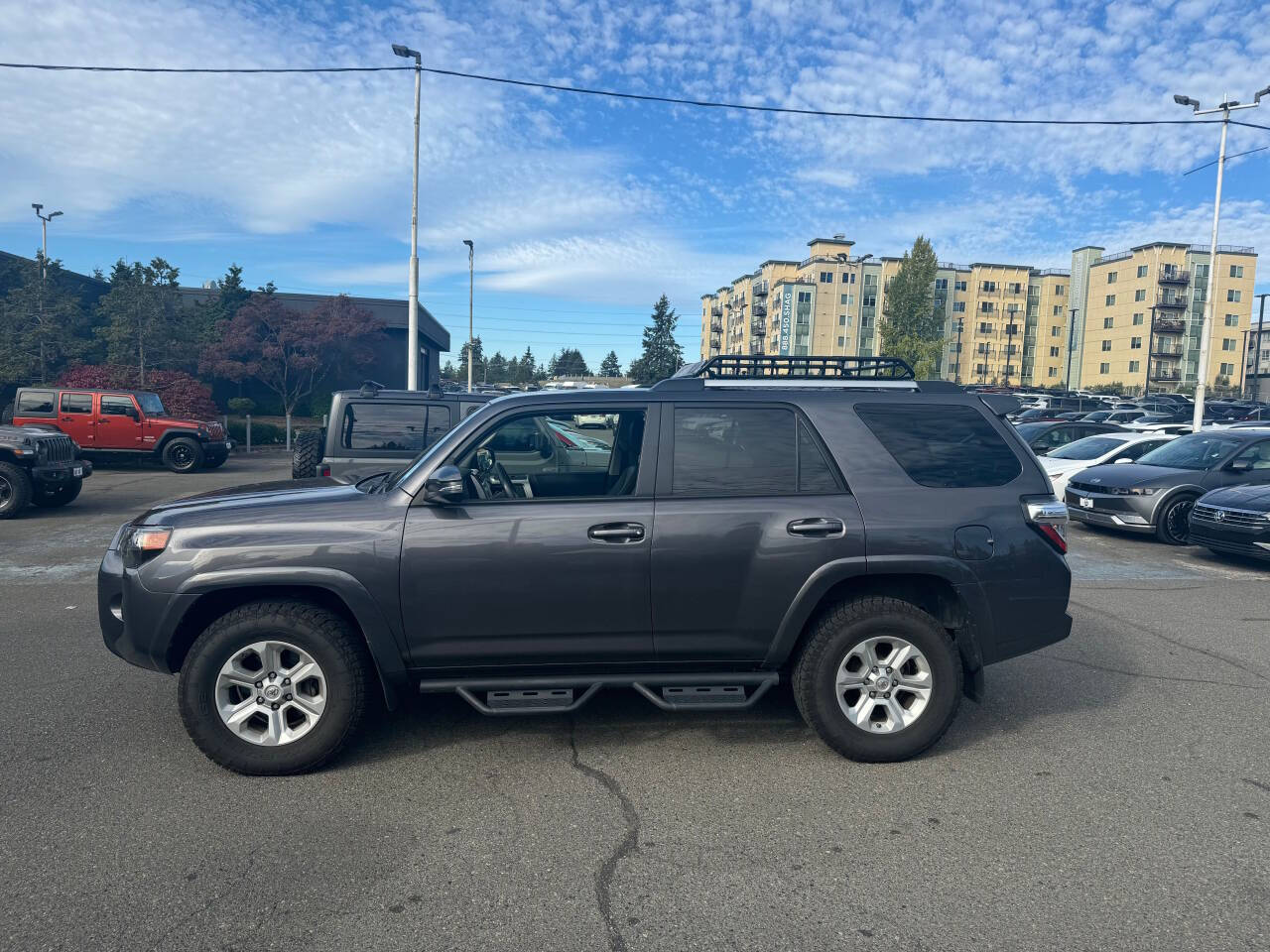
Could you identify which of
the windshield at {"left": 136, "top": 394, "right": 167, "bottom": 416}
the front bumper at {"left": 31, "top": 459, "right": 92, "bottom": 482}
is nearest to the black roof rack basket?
the front bumper at {"left": 31, "top": 459, "right": 92, "bottom": 482}

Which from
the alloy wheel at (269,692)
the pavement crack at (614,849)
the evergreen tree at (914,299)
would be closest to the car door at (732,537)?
the pavement crack at (614,849)

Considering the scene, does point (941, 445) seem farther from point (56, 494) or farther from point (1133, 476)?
point (56, 494)

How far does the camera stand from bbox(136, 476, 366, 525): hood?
4047 mm

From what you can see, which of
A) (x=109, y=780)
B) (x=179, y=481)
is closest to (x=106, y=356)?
(x=179, y=481)

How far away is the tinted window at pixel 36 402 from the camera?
60.2ft

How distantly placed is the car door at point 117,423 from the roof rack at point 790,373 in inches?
695

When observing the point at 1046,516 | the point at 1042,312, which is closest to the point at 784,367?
the point at 1046,516

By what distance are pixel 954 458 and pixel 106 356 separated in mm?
30981

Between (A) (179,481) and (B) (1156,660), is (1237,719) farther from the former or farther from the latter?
(A) (179,481)

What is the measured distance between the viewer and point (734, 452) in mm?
4270

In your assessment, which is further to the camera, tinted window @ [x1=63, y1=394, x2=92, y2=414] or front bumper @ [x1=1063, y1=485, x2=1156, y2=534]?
tinted window @ [x1=63, y1=394, x2=92, y2=414]

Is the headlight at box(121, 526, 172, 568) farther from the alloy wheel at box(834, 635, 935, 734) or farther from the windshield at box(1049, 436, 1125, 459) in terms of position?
the windshield at box(1049, 436, 1125, 459)

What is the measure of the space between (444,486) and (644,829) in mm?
1699

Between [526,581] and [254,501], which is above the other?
[254,501]
